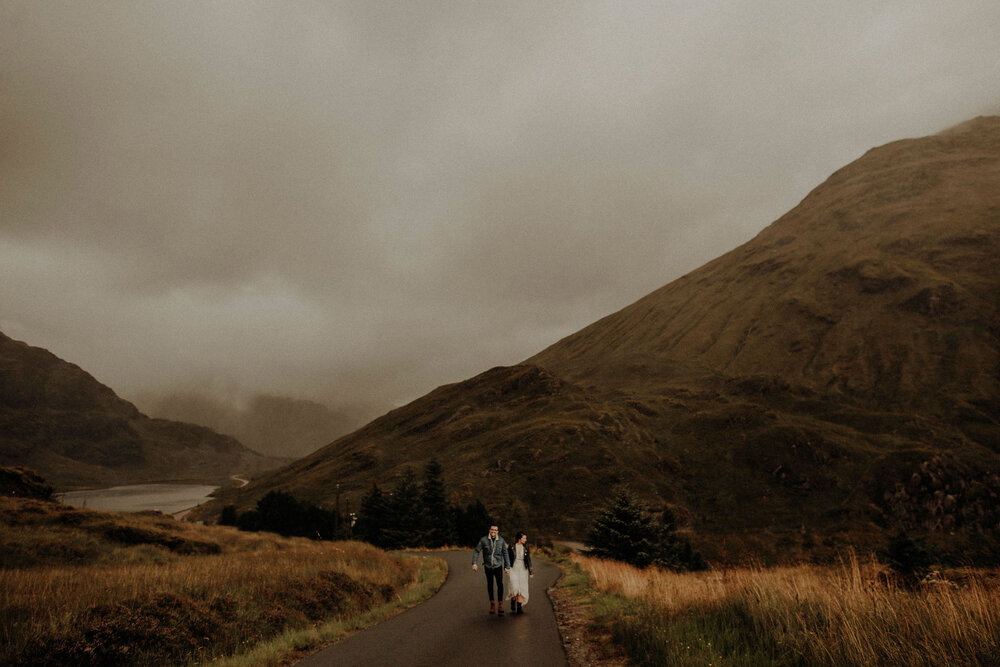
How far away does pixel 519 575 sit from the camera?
498 inches

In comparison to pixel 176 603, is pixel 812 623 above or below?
below

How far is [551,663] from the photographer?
7906 mm

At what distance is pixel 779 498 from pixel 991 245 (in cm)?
15606

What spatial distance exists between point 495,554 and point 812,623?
7.60 metres

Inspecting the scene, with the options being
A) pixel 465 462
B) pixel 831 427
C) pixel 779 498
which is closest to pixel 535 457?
pixel 465 462

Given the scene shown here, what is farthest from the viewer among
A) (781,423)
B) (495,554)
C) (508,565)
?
(781,423)

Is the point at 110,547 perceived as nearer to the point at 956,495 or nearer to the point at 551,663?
the point at 551,663

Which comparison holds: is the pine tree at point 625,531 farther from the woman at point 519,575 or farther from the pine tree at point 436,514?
the pine tree at point 436,514

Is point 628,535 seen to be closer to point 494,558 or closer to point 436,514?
point 494,558

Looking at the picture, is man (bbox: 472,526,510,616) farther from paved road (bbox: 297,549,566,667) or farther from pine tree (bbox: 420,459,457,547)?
pine tree (bbox: 420,459,457,547)

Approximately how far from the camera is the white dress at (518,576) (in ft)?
41.1

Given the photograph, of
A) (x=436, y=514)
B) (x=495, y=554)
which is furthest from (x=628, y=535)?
(x=436, y=514)

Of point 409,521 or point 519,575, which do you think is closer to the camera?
point 519,575

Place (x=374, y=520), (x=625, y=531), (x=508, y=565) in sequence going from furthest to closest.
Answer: (x=374, y=520)
(x=625, y=531)
(x=508, y=565)
